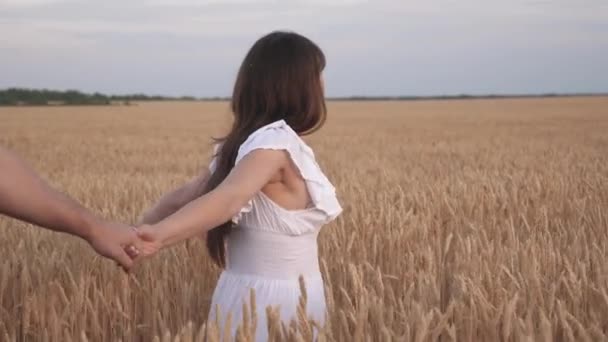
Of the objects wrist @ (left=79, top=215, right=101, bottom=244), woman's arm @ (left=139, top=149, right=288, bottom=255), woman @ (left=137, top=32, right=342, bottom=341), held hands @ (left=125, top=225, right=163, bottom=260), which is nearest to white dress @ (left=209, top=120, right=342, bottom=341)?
woman @ (left=137, top=32, right=342, bottom=341)

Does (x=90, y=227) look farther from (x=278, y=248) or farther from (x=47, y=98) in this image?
(x=47, y=98)

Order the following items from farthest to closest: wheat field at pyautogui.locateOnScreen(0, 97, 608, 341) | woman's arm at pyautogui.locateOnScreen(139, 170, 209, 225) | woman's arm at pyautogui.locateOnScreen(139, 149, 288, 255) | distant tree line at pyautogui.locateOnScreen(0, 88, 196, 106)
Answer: distant tree line at pyautogui.locateOnScreen(0, 88, 196, 106)
woman's arm at pyautogui.locateOnScreen(139, 170, 209, 225)
woman's arm at pyautogui.locateOnScreen(139, 149, 288, 255)
wheat field at pyautogui.locateOnScreen(0, 97, 608, 341)

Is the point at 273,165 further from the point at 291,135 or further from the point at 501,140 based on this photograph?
the point at 501,140

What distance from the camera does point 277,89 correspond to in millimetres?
2586

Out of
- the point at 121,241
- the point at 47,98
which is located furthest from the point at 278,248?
the point at 47,98

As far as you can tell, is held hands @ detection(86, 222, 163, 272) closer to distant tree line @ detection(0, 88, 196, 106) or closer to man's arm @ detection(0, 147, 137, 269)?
man's arm @ detection(0, 147, 137, 269)

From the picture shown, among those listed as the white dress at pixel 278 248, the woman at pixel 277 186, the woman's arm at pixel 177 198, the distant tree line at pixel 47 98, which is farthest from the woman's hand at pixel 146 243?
the distant tree line at pixel 47 98

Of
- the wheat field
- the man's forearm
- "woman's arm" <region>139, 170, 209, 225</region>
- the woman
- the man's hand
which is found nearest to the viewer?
the wheat field

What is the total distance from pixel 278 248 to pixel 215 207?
0.34 m

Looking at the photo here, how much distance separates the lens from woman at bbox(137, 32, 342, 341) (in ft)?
8.25

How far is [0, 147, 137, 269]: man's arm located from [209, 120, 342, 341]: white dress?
1.09 ft

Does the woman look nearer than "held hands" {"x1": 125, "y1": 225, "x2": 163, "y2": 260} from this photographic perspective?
No

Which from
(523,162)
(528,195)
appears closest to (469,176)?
(528,195)

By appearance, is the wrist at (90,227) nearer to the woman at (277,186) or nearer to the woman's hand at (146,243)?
the woman's hand at (146,243)
